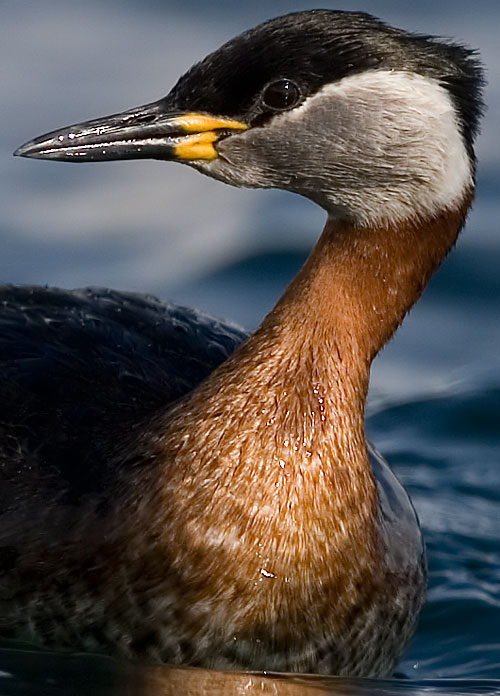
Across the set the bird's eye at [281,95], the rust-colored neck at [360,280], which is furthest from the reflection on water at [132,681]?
the bird's eye at [281,95]

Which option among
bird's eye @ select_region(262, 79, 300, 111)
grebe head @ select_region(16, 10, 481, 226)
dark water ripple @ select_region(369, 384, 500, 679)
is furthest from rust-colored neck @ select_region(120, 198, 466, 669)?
dark water ripple @ select_region(369, 384, 500, 679)

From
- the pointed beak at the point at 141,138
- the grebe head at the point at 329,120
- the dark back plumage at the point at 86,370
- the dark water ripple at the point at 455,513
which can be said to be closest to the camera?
the grebe head at the point at 329,120

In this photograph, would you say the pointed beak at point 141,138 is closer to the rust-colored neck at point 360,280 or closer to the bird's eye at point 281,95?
the bird's eye at point 281,95

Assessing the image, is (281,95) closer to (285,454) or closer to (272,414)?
(272,414)

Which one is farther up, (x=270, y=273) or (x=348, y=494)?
(x=270, y=273)

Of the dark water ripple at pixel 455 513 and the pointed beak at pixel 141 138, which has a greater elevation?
the pointed beak at pixel 141 138

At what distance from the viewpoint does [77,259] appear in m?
8.91

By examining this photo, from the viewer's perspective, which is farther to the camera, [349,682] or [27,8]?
[27,8]

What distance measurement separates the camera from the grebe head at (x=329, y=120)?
17.2ft

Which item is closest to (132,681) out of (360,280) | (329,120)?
(360,280)

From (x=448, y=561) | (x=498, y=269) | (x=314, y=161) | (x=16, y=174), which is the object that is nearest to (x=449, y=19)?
(x=498, y=269)

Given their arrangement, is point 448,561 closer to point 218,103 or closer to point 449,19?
point 218,103

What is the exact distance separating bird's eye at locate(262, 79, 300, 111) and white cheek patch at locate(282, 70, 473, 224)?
0.10 feet

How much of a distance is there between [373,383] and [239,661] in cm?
295
